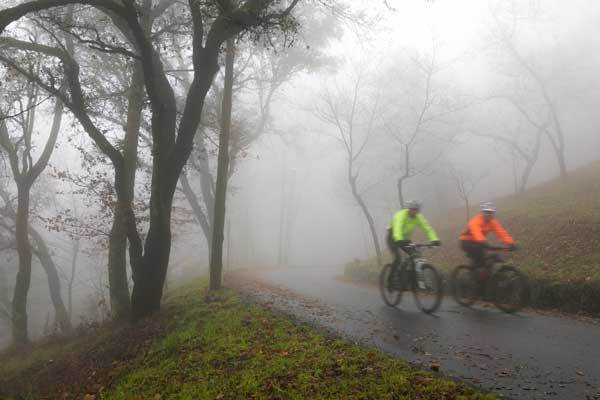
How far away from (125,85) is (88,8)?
2.91m

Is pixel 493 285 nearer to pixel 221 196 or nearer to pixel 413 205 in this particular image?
pixel 413 205

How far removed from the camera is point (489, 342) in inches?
203

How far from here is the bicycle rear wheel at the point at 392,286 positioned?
7699 mm

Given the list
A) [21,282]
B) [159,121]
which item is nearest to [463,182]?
[159,121]

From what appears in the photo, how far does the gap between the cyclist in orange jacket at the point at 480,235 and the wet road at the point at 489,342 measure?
1.07 m

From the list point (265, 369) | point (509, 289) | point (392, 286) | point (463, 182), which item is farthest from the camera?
point (463, 182)

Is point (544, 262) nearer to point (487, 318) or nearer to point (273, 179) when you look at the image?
point (487, 318)

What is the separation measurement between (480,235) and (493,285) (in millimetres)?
978

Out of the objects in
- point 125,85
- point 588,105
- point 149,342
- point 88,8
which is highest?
point 588,105

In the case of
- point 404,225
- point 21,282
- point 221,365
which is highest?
point 404,225

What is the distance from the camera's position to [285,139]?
2177 centimetres

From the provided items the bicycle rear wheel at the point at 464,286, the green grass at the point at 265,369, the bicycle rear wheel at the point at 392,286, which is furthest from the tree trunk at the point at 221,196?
the bicycle rear wheel at the point at 464,286

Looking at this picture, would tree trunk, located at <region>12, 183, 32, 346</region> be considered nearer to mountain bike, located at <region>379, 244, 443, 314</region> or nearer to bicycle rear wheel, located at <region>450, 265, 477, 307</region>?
mountain bike, located at <region>379, 244, 443, 314</region>

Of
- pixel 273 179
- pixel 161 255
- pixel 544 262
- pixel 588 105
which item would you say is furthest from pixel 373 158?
pixel 161 255
